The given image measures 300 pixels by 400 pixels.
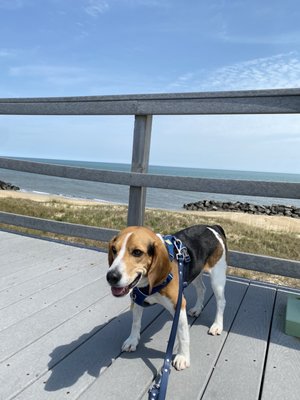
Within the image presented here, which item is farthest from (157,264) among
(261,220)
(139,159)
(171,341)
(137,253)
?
(261,220)

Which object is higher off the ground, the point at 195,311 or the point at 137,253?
the point at 137,253

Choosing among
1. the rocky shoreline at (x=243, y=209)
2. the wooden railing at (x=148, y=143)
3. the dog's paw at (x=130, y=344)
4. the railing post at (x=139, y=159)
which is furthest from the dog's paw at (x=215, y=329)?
the rocky shoreline at (x=243, y=209)

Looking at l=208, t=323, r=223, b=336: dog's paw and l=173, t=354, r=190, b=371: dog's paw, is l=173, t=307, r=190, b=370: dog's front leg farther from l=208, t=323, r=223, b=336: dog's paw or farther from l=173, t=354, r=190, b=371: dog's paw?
l=208, t=323, r=223, b=336: dog's paw

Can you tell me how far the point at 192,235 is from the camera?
258cm

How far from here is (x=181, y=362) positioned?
2.02 m

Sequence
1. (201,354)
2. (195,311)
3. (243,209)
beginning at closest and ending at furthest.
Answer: (201,354) < (195,311) < (243,209)

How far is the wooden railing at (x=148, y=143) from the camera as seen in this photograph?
9.46ft

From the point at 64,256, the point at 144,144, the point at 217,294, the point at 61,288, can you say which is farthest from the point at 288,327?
the point at 64,256

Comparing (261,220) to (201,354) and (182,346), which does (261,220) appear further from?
(182,346)

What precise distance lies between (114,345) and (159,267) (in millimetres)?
730

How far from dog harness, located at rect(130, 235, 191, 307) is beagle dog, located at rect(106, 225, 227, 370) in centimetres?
2

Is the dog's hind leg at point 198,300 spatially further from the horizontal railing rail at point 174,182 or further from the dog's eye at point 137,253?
the dog's eye at point 137,253

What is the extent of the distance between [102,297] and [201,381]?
1.24 m

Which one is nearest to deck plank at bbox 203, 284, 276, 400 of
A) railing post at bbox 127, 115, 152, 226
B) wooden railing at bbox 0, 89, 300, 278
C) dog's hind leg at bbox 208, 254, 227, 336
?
dog's hind leg at bbox 208, 254, 227, 336
